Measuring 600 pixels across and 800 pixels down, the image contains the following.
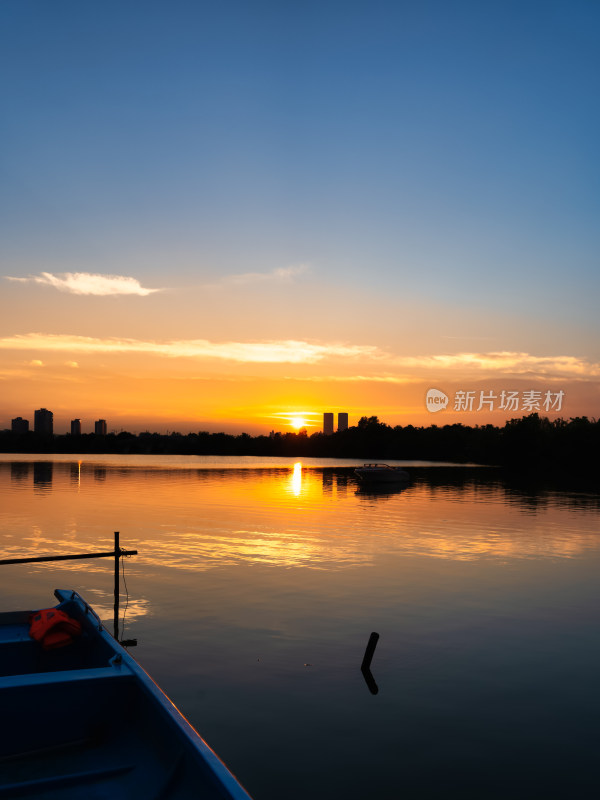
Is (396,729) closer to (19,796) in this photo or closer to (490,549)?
(19,796)

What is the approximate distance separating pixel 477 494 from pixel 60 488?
59.1 metres

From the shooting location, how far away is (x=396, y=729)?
13.3 meters

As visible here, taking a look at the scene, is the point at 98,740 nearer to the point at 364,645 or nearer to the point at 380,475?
the point at 364,645

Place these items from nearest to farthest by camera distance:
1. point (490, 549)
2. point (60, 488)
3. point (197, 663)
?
point (197, 663) → point (490, 549) → point (60, 488)

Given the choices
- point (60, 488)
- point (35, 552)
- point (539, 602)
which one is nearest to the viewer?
point (539, 602)

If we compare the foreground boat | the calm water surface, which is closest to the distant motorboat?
the calm water surface

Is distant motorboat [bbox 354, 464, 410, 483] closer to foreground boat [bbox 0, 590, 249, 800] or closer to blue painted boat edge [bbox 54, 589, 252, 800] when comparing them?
blue painted boat edge [bbox 54, 589, 252, 800]

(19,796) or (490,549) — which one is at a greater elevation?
(19,796)

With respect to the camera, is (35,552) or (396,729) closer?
(396,729)

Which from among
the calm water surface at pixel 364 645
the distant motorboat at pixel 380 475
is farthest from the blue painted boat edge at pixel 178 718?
the distant motorboat at pixel 380 475

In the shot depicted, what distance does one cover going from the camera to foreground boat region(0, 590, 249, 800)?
7930mm

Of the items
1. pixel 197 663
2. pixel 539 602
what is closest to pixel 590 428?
pixel 539 602

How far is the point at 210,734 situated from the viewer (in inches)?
506

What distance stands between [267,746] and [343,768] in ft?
5.35
